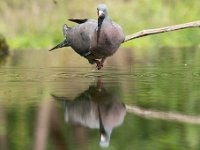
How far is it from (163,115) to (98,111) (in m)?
0.57

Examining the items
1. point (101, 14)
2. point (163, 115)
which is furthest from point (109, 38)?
point (163, 115)

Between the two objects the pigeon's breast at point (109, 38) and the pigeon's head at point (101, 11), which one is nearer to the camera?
the pigeon's head at point (101, 11)

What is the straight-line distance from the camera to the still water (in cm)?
452

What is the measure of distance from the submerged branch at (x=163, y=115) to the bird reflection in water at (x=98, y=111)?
0.33 ft

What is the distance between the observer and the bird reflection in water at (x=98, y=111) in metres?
5.05

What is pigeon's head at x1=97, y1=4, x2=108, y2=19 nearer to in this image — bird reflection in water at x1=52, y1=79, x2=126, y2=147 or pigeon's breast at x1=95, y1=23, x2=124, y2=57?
pigeon's breast at x1=95, y1=23, x2=124, y2=57

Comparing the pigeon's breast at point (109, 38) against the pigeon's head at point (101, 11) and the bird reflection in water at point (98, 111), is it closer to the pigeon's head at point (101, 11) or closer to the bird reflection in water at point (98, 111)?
the pigeon's head at point (101, 11)

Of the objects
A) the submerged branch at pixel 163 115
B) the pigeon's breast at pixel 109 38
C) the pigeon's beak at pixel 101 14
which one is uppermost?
the pigeon's beak at pixel 101 14

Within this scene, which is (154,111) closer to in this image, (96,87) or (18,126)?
(18,126)

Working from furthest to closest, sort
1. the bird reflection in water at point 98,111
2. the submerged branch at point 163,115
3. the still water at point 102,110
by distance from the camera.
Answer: the submerged branch at point 163,115
the bird reflection in water at point 98,111
the still water at point 102,110

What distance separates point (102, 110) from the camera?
5.85m

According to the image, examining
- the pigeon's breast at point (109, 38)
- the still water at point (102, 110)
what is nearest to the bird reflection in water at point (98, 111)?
the still water at point (102, 110)

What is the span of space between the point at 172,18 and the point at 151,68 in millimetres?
10967

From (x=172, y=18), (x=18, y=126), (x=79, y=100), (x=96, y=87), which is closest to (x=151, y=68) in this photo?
(x=96, y=87)
